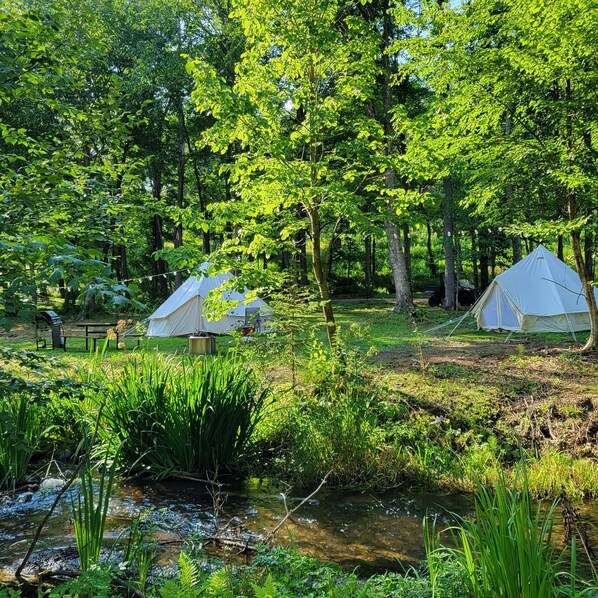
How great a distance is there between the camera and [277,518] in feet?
13.9

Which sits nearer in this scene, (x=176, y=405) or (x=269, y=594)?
(x=269, y=594)

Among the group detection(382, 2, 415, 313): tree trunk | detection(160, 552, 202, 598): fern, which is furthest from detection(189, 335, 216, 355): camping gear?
detection(160, 552, 202, 598): fern

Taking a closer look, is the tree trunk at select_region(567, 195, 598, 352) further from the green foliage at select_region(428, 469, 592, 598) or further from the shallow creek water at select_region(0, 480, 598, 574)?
the green foliage at select_region(428, 469, 592, 598)

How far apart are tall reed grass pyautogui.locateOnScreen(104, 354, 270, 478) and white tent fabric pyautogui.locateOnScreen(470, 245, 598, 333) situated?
36.3 ft

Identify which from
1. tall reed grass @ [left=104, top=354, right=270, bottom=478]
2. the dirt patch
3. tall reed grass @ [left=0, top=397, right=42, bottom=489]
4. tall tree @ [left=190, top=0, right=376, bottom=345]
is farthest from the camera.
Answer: tall tree @ [left=190, top=0, right=376, bottom=345]

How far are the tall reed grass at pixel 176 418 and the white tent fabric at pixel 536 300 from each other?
1105cm

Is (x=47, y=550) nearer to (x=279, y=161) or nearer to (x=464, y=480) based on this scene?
(x=464, y=480)

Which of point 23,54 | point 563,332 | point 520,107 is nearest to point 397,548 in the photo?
point 23,54

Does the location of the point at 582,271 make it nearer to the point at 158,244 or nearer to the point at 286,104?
the point at 286,104

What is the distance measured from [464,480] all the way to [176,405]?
2770 mm

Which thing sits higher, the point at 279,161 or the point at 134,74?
the point at 134,74

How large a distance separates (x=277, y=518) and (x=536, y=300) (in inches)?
470

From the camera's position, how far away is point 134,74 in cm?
2052

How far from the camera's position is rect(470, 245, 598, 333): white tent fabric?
13.8 m
